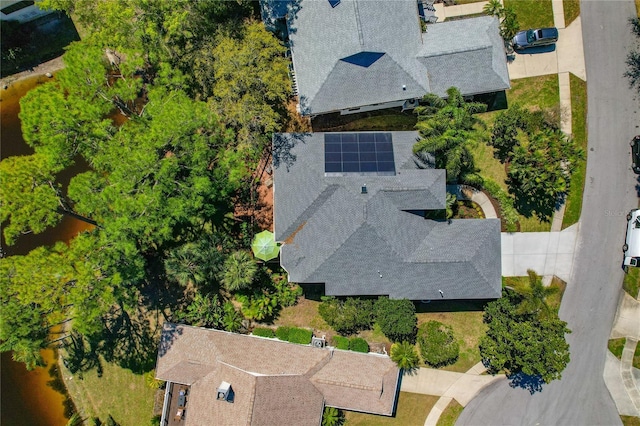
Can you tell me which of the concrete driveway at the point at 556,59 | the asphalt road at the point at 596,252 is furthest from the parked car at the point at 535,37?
the asphalt road at the point at 596,252

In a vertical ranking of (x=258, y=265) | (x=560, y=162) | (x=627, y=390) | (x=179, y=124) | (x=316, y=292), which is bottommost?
(x=627, y=390)

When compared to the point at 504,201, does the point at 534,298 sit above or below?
below

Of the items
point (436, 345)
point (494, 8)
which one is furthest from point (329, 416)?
point (494, 8)

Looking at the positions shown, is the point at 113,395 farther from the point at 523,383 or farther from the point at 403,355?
the point at 523,383

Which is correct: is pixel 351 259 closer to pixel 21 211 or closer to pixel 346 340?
pixel 346 340

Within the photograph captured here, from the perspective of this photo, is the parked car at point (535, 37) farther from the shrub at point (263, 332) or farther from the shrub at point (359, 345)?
the shrub at point (263, 332)

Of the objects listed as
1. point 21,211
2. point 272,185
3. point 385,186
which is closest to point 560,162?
point 385,186

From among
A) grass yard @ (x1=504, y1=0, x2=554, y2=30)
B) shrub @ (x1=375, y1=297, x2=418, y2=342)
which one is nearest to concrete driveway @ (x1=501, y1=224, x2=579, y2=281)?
shrub @ (x1=375, y1=297, x2=418, y2=342)
